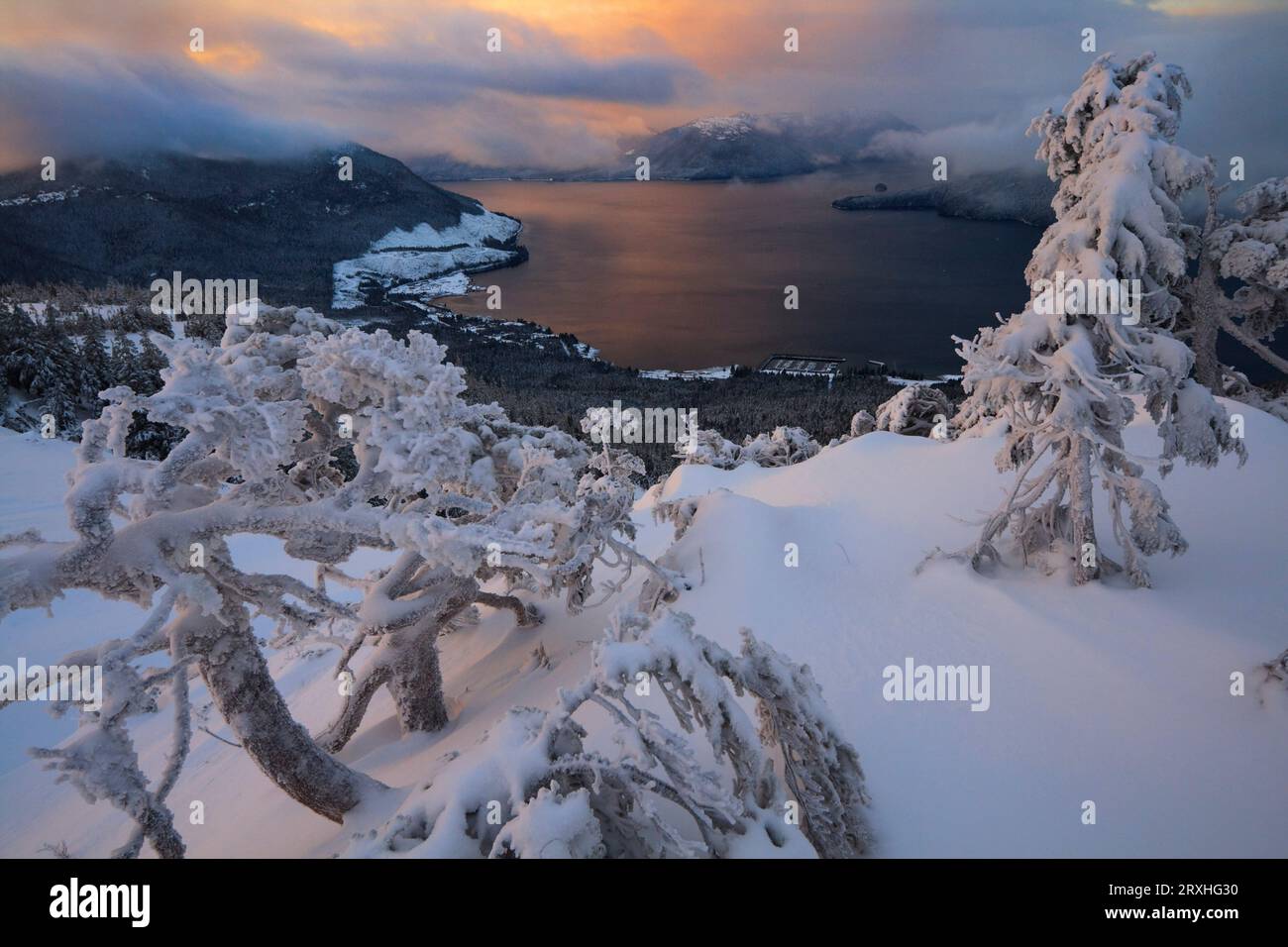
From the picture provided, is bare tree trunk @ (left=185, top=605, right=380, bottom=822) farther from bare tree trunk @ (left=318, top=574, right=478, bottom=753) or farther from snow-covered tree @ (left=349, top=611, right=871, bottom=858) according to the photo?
snow-covered tree @ (left=349, top=611, right=871, bottom=858)

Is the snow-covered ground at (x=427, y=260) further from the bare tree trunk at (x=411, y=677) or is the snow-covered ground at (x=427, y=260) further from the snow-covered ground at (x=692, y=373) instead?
the bare tree trunk at (x=411, y=677)

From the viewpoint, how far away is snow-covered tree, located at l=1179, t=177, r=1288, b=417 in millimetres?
13844

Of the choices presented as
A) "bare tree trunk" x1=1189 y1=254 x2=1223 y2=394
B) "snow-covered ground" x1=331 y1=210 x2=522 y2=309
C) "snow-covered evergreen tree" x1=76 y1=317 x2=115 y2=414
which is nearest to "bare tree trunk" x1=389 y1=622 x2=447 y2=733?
"bare tree trunk" x1=1189 y1=254 x2=1223 y2=394

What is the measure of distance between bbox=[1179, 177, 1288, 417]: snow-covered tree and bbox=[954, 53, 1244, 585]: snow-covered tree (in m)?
6.22

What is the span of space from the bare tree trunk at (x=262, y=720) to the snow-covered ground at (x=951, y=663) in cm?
40

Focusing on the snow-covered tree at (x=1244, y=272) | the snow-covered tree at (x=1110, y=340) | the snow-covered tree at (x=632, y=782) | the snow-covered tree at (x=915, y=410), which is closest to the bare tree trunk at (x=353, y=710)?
the snow-covered tree at (x=632, y=782)

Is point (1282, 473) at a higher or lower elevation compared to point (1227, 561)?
higher

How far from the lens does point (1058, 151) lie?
10.0m

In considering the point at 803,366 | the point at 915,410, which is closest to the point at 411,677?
the point at 915,410

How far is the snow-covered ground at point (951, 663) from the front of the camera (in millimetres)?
6105

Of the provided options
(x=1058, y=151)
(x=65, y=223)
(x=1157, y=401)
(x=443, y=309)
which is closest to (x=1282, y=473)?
(x=1157, y=401)
